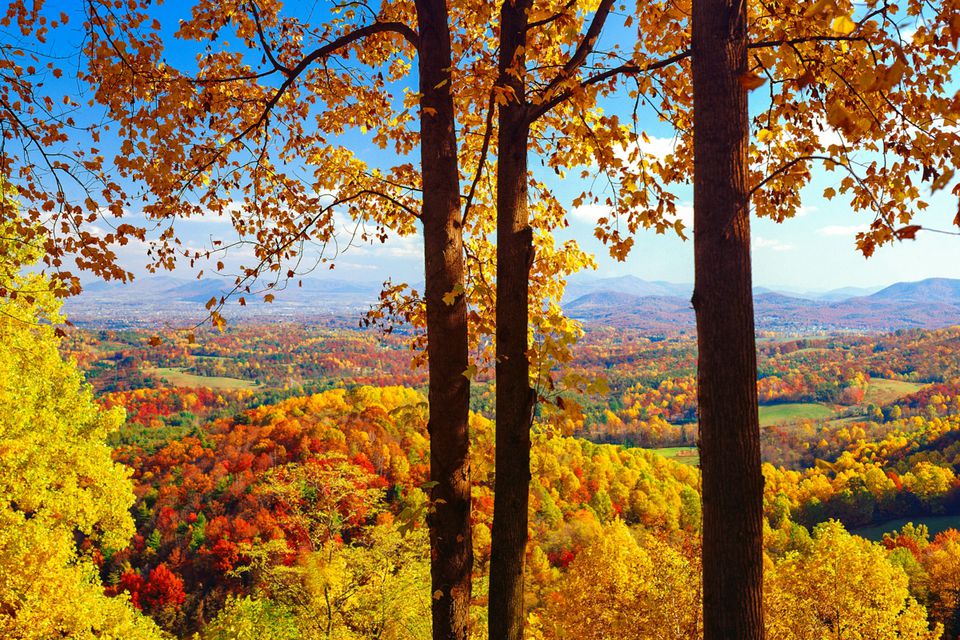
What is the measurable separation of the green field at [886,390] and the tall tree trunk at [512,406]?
9683 cm

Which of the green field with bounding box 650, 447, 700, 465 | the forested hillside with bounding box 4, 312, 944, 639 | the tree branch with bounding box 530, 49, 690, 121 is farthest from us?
the green field with bounding box 650, 447, 700, 465

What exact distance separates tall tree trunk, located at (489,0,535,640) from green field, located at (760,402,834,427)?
82.3 m

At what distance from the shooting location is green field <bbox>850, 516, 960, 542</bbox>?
132ft

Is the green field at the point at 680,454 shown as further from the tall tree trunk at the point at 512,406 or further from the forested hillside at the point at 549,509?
the tall tree trunk at the point at 512,406

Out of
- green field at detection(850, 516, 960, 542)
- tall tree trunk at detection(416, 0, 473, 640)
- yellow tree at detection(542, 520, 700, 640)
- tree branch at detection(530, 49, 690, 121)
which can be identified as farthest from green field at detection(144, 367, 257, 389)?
tree branch at detection(530, 49, 690, 121)

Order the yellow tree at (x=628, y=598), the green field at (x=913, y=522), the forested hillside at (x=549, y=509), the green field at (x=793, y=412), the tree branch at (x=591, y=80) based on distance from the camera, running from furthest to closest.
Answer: the green field at (x=793, y=412) < the green field at (x=913, y=522) < the yellow tree at (x=628, y=598) < the forested hillside at (x=549, y=509) < the tree branch at (x=591, y=80)

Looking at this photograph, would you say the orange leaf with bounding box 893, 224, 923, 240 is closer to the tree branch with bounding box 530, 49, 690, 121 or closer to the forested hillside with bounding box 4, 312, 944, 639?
the forested hillside with bounding box 4, 312, 944, 639

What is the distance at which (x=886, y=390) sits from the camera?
83.4 m

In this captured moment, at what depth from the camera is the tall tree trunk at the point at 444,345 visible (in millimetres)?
2949

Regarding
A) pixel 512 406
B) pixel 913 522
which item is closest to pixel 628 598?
pixel 512 406

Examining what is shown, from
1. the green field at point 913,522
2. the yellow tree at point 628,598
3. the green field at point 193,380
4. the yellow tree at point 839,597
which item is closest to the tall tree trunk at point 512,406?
the yellow tree at point 628,598

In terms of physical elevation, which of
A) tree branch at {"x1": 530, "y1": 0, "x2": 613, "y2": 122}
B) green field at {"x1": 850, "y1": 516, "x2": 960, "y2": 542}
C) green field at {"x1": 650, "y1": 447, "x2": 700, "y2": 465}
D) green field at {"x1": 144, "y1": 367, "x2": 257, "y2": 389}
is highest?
tree branch at {"x1": 530, "y1": 0, "x2": 613, "y2": 122}

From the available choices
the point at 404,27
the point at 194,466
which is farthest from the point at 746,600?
the point at 194,466

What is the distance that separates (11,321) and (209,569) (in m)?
26.3
